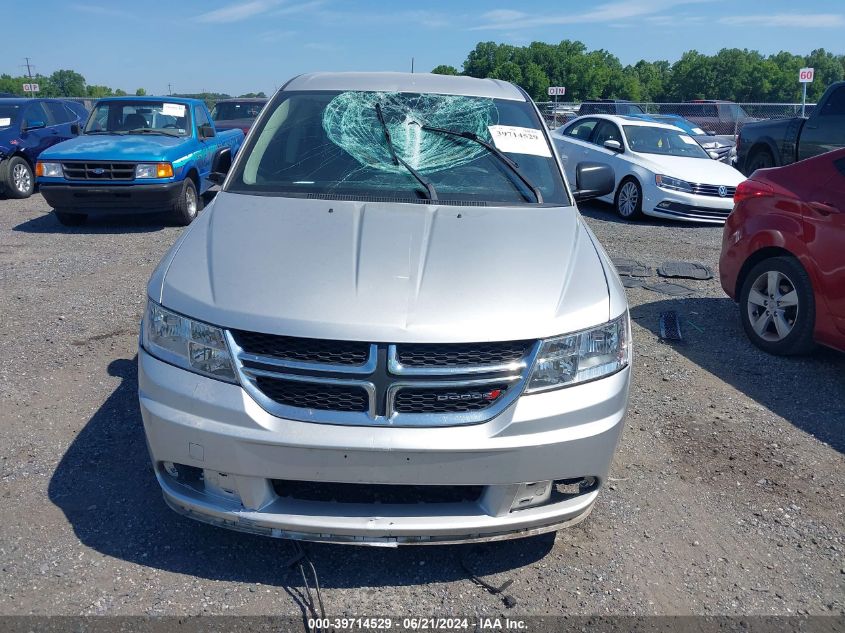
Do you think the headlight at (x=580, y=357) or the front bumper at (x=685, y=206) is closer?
the headlight at (x=580, y=357)

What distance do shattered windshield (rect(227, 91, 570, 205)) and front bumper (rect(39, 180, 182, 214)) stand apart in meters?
5.36

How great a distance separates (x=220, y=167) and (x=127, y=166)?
5.21m

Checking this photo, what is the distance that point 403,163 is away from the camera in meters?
3.89

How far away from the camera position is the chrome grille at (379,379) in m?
2.53

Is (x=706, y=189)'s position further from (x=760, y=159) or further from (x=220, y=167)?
(x=220, y=167)

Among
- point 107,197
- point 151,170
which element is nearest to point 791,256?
point 151,170

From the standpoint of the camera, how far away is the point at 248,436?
2.51 meters

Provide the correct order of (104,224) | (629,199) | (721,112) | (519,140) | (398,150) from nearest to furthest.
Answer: (398,150) → (519,140) → (104,224) → (629,199) → (721,112)

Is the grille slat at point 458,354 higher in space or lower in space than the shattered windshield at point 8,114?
lower

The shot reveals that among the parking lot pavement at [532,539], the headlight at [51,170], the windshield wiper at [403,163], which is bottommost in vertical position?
the parking lot pavement at [532,539]

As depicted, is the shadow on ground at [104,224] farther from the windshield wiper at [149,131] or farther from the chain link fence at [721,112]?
the chain link fence at [721,112]

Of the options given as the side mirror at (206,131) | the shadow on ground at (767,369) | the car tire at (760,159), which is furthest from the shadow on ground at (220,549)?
the car tire at (760,159)

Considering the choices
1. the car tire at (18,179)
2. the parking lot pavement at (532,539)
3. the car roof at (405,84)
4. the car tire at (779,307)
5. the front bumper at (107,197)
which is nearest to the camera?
the parking lot pavement at (532,539)

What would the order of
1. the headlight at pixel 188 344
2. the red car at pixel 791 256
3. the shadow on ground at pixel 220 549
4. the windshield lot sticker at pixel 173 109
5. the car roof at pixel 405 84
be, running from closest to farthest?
the headlight at pixel 188 344
the shadow on ground at pixel 220 549
the car roof at pixel 405 84
the red car at pixel 791 256
the windshield lot sticker at pixel 173 109
